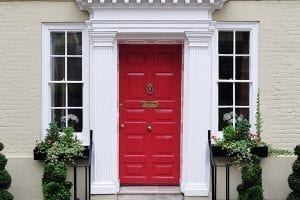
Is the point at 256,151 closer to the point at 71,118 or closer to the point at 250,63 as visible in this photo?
the point at 250,63

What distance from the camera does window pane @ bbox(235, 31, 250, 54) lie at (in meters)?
10.6

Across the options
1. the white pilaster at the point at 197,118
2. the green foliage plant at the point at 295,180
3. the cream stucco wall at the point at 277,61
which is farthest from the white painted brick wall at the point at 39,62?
the white pilaster at the point at 197,118

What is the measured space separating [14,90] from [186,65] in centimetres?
319

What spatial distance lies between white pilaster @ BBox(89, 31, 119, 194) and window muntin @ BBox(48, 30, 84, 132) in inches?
16.9

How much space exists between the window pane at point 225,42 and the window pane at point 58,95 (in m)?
3.04

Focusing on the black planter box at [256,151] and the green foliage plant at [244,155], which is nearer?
the green foliage plant at [244,155]

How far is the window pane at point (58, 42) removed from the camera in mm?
10609

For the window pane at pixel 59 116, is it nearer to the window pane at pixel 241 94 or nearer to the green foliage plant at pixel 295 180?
the window pane at pixel 241 94

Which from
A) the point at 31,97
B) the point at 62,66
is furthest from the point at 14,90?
the point at 62,66

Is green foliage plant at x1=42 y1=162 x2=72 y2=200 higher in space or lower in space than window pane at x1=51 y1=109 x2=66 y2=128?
lower

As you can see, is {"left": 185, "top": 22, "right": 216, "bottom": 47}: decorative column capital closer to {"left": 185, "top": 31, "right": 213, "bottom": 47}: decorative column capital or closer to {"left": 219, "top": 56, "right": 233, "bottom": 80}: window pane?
{"left": 185, "top": 31, "right": 213, "bottom": 47}: decorative column capital

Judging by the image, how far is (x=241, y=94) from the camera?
1073cm

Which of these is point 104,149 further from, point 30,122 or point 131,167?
point 30,122

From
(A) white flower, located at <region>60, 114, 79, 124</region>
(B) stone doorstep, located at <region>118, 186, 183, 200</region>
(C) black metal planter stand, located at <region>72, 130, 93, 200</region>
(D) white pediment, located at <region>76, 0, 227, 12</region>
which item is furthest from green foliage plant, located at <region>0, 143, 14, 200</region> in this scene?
(D) white pediment, located at <region>76, 0, 227, 12</region>
